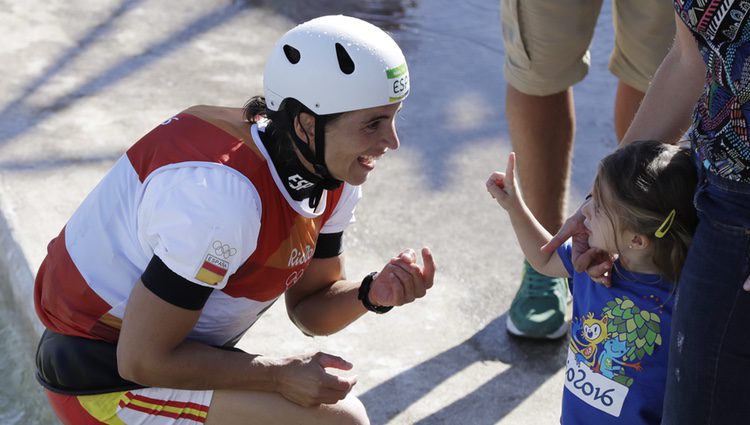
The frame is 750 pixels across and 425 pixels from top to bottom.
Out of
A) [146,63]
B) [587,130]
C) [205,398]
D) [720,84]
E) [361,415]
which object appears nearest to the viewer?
[720,84]

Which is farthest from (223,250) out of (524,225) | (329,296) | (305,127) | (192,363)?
(524,225)

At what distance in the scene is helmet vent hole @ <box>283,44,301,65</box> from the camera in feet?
8.43

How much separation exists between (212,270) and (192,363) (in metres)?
0.24

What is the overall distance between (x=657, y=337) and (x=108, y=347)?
130 centimetres

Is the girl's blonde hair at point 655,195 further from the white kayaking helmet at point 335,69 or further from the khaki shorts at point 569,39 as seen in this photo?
the khaki shorts at point 569,39

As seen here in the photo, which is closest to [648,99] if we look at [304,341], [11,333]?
[304,341]

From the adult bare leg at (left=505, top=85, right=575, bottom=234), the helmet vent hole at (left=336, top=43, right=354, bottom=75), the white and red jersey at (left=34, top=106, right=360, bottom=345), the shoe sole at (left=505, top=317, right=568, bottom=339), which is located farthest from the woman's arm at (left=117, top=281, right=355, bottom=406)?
the adult bare leg at (left=505, top=85, right=575, bottom=234)

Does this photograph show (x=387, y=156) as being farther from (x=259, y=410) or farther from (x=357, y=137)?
(x=259, y=410)

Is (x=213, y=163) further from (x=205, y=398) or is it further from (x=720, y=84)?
(x=720, y=84)

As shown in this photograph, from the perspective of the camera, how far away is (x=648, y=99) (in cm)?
259

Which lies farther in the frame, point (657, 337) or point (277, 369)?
point (277, 369)

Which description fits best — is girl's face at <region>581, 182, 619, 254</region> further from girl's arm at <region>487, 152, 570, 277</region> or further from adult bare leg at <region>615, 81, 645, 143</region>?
adult bare leg at <region>615, 81, 645, 143</region>

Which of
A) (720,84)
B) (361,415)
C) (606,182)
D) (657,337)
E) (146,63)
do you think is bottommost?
(146,63)

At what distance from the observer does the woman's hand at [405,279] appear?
2.74 metres
